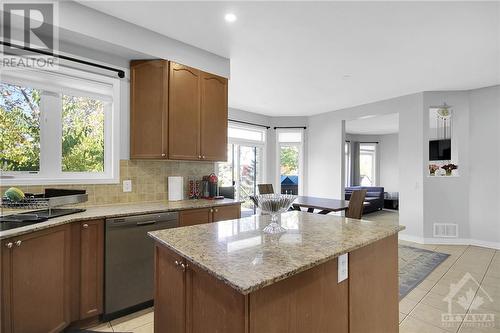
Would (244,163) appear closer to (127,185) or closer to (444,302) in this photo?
(127,185)

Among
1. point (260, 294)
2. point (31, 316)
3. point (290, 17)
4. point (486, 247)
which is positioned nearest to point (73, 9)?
point (290, 17)

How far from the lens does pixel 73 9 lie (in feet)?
7.15

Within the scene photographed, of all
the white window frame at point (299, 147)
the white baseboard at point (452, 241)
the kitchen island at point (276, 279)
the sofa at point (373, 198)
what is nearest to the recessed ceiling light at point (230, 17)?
the kitchen island at point (276, 279)

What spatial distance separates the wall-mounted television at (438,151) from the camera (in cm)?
461

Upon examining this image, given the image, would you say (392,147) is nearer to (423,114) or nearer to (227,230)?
(423,114)

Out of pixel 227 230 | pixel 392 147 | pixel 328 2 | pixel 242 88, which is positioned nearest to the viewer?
pixel 227 230

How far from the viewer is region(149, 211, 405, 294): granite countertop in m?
0.97

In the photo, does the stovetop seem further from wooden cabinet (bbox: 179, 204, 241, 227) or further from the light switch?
the light switch

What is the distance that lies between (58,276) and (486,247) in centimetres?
582

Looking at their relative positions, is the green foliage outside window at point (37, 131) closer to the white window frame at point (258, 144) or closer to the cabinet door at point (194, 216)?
the cabinet door at point (194, 216)

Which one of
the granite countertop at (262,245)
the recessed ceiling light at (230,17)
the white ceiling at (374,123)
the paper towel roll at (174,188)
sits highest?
the recessed ceiling light at (230,17)

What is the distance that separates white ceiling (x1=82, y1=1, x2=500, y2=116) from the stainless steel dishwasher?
1.86 metres

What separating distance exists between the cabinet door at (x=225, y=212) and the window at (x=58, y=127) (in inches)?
43.5

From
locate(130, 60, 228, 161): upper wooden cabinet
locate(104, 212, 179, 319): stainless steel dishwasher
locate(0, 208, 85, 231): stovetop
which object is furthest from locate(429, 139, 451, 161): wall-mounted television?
locate(0, 208, 85, 231): stovetop
